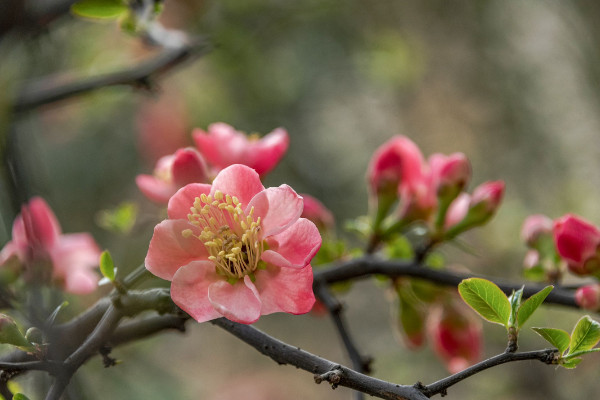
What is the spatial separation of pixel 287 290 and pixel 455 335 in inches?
16.5

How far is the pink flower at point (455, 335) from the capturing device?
2.60 feet

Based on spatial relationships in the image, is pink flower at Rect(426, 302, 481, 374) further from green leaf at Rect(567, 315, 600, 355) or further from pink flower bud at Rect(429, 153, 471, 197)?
green leaf at Rect(567, 315, 600, 355)

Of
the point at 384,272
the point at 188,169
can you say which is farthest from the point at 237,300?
the point at 384,272

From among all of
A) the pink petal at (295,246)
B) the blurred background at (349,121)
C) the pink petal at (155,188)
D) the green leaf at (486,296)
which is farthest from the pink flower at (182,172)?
the blurred background at (349,121)

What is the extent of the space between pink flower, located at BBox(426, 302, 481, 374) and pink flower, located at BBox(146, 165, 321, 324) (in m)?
0.39

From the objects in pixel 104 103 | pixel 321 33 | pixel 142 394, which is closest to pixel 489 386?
pixel 142 394

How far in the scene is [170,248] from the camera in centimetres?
44

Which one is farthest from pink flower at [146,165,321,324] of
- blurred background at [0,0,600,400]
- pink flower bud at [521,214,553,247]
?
blurred background at [0,0,600,400]

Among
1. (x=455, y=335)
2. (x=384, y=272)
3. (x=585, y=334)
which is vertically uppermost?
(x=585, y=334)

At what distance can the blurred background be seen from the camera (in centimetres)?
162

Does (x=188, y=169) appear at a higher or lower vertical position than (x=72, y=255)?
higher

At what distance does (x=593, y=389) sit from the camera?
4.90 ft

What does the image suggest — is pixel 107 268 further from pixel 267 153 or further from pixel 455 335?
pixel 455 335

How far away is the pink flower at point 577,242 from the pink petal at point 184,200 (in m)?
0.34
